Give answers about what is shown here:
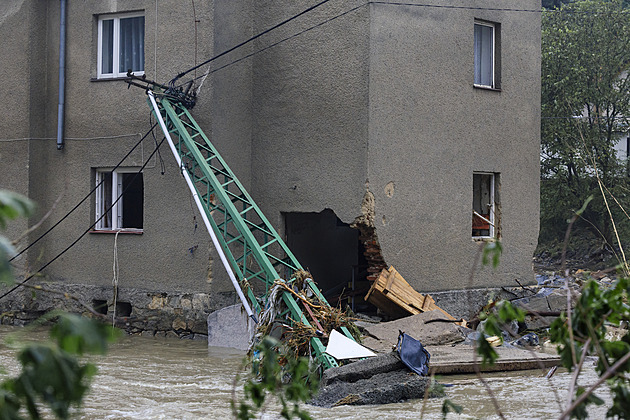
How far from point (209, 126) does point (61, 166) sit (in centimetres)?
332

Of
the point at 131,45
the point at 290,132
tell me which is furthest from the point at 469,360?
the point at 131,45

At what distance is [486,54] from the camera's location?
14.9 metres

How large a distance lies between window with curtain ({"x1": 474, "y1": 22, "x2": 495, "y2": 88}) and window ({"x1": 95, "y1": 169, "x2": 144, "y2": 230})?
21.9ft

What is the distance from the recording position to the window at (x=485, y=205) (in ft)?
48.6

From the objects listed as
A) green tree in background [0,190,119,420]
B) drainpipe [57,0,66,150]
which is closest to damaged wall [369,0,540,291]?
drainpipe [57,0,66,150]

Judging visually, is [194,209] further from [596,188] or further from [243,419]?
[596,188]

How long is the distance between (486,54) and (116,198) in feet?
24.7

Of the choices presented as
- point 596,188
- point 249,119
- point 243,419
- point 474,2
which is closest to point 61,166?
point 249,119

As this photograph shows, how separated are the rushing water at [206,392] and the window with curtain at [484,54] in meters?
6.32

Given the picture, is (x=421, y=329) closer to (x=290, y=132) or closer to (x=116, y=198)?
(x=290, y=132)

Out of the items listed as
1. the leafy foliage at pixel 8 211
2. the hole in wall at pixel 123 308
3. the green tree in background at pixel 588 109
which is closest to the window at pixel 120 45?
the hole in wall at pixel 123 308

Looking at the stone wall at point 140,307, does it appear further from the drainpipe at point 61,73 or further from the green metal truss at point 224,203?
the drainpipe at point 61,73

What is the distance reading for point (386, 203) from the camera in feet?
42.5

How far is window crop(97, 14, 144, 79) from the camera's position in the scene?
46.7 ft
